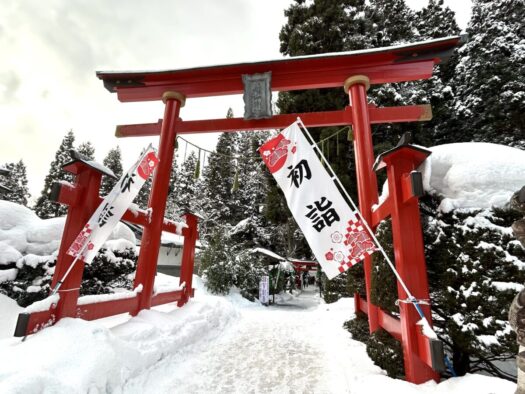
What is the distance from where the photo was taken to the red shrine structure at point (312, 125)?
311cm

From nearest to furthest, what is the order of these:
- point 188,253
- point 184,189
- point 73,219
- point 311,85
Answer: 1. point 73,219
2. point 311,85
3. point 188,253
4. point 184,189

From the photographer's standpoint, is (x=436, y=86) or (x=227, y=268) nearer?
(x=227, y=268)

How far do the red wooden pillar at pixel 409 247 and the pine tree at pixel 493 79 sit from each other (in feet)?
55.6

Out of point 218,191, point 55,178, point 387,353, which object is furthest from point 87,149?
point 387,353

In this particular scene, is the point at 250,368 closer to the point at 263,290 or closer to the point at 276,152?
the point at 276,152

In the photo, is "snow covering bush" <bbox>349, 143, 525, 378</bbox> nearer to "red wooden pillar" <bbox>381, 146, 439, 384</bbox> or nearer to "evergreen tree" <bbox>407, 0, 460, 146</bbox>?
"red wooden pillar" <bbox>381, 146, 439, 384</bbox>

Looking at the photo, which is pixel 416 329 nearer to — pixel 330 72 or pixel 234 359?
pixel 234 359

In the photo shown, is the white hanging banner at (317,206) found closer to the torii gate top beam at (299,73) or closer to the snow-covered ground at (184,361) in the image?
the snow-covered ground at (184,361)

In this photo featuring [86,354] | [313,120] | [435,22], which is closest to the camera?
[86,354]

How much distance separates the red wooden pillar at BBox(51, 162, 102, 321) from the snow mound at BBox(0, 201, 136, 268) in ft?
11.2

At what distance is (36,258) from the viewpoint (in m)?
5.88

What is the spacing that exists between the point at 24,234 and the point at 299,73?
739cm

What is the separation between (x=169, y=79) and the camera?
21.3ft

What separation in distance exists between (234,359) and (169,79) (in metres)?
6.09
